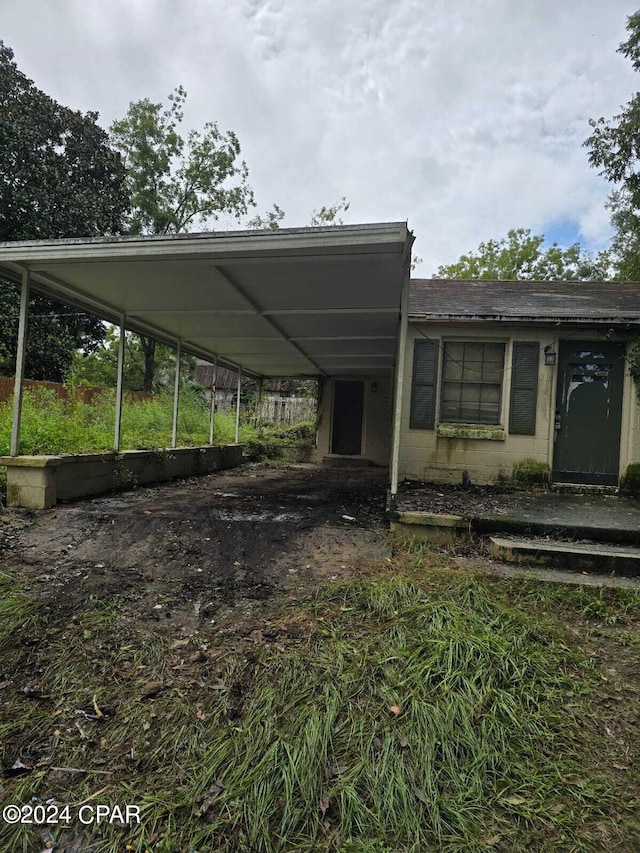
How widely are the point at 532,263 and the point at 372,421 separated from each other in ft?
54.2

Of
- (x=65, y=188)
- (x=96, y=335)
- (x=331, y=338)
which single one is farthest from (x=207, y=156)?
(x=331, y=338)

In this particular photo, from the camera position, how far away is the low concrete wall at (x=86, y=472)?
4.69 meters

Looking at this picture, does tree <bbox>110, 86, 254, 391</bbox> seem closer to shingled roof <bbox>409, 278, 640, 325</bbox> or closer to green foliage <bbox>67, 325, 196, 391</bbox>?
green foliage <bbox>67, 325, 196, 391</bbox>

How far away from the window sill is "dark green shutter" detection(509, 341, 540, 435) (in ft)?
0.65

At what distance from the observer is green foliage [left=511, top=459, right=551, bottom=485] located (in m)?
6.36

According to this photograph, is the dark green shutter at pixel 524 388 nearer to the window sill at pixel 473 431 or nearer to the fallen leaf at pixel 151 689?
the window sill at pixel 473 431

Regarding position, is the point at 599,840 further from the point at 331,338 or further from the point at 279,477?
the point at 279,477

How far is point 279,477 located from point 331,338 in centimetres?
313

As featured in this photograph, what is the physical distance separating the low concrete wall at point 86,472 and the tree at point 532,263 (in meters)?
19.8

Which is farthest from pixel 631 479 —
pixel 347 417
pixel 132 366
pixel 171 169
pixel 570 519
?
pixel 132 366

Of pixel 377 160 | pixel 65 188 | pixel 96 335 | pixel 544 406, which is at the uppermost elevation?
pixel 377 160

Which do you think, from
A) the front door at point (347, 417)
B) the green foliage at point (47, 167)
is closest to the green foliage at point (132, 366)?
the green foliage at point (47, 167)

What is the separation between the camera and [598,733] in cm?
190

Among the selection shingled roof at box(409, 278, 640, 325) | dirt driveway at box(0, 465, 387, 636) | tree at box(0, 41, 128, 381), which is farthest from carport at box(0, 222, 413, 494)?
tree at box(0, 41, 128, 381)
